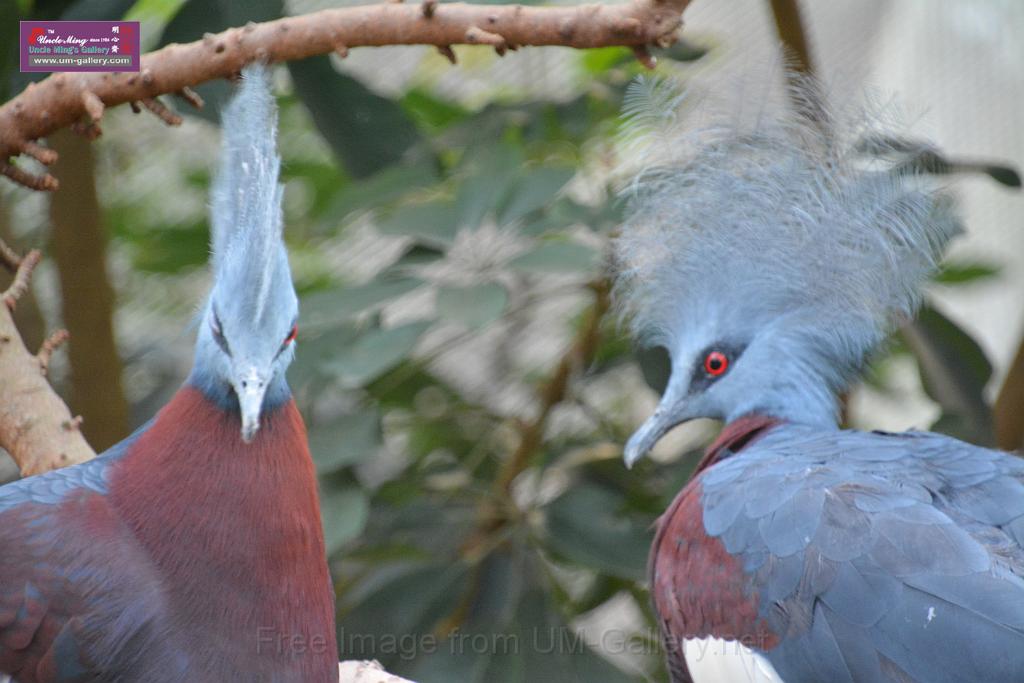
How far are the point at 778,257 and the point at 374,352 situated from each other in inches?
23.8

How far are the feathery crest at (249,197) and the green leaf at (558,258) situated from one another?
64 centimetres

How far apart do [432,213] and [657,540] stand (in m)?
0.64

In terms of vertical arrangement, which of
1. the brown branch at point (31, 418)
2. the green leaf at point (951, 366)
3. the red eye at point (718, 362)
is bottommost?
the green leaf at point (951, 366)

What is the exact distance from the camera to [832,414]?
5.45ft

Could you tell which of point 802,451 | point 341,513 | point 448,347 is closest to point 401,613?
point 341,513

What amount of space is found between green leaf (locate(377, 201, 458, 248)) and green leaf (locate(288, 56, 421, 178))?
117 millimetres

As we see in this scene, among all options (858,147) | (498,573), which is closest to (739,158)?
(858,147)

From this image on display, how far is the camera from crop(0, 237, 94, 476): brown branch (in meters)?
1.26

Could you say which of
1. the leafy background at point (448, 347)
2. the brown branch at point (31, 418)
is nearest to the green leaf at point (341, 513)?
the leafy background at point (448, 347)

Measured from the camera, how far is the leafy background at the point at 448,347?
174cm

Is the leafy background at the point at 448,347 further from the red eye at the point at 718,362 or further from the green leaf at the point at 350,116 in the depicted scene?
the red eye at the point at 718,362

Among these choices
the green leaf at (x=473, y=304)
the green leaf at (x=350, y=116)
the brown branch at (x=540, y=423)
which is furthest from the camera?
the brown branch at (x=540, y=423)

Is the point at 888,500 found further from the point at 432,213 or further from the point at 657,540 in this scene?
the point at 432,213

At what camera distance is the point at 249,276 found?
1.00 m
